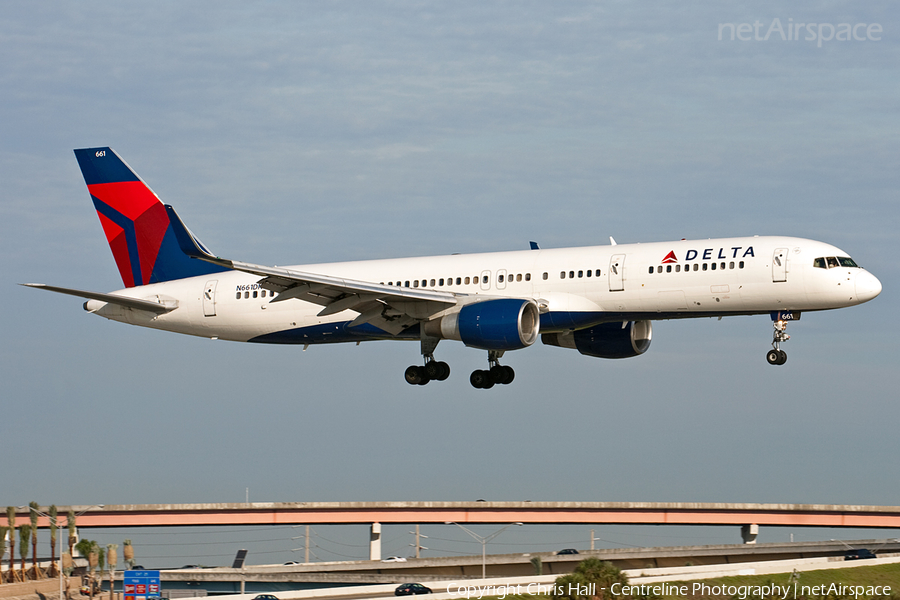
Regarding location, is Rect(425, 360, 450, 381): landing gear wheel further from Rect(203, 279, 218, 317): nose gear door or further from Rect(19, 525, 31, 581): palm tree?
Rect(19, 525, 31, 581): palm tree

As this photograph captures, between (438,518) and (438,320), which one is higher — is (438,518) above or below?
below

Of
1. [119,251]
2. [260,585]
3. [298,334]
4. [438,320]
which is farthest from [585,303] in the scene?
[260,585]

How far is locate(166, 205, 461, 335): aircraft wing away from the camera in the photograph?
46906 mm

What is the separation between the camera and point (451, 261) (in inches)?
2051

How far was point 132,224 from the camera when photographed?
60.2m

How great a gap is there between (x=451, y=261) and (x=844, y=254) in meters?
16.5

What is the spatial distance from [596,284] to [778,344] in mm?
7682

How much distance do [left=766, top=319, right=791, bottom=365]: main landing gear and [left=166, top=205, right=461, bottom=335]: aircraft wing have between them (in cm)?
1307

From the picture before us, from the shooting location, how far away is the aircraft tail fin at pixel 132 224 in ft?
192

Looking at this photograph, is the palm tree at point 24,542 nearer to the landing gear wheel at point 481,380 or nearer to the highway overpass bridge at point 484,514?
the highway overpass bridge at point 484,514

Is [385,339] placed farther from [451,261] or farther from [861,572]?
[861,572]

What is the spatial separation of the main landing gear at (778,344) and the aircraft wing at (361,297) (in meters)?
13.1

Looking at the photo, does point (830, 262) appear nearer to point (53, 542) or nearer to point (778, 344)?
point (778, 344)

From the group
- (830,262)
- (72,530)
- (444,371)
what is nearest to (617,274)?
(830,262)
